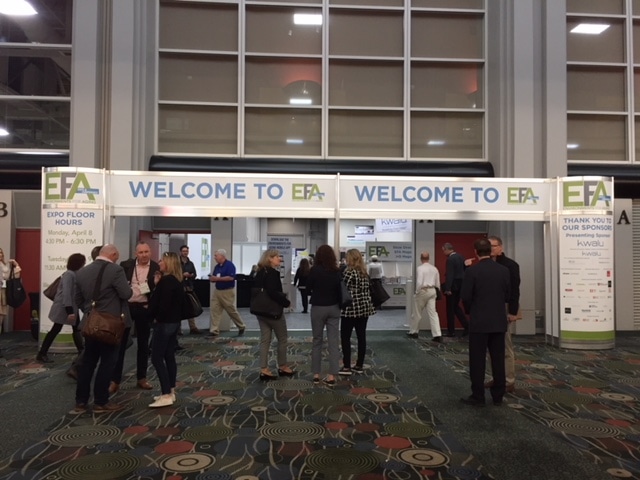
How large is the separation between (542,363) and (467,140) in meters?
5.06

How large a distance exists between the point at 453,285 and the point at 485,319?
402cm

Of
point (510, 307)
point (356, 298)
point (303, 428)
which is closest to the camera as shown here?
point (303, 428)

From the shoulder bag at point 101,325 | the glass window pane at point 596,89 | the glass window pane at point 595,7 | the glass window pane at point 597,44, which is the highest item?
the glass window pane at point 595,7

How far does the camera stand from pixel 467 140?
10469mm

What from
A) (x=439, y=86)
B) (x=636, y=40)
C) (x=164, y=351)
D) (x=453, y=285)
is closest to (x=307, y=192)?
(x=453, y=285)

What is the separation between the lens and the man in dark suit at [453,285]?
880 cm

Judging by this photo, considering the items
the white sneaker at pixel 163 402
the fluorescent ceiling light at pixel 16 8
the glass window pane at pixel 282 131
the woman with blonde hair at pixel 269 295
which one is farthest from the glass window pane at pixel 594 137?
the fluorescent ceiling light at pixel 16 8

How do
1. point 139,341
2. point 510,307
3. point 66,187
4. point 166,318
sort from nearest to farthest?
point 166,318 → point 510,307 → point 139,341 → point 66,187

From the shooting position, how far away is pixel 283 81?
407 inches

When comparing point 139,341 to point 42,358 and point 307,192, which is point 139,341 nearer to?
point 42,358

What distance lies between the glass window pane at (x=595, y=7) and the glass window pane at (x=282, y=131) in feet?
17.9

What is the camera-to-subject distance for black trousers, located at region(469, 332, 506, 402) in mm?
4914

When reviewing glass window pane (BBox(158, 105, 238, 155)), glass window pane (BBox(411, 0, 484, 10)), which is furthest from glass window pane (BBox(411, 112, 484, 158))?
Result: glass window pane (BBox(158, 105, 238, 155))

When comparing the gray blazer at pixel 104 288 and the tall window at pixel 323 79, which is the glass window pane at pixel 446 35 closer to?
the tall window at pixel 323 79
